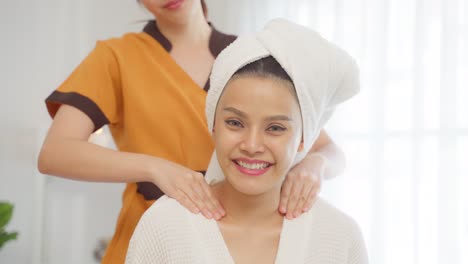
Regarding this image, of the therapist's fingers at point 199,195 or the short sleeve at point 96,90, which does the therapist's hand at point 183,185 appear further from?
the short sleeve at point 96,90

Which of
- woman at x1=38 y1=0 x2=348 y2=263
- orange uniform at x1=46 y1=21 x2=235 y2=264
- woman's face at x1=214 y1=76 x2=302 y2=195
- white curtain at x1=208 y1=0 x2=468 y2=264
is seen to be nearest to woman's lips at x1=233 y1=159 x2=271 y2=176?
woman's face at x1=214 y1=76 x2=302 y2=195

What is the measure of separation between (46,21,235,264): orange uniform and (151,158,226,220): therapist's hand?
0.63ft

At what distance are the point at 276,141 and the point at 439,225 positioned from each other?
1.71 m

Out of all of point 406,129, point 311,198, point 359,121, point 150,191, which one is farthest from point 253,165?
point 359,121

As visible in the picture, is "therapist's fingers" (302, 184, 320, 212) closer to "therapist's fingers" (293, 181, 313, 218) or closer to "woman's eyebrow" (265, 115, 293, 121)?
"therapist's fingers" (293, 181, 313, 218)

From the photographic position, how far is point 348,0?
296cm

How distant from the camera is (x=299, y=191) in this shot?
1305mm

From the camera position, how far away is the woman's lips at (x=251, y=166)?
1.16 meters

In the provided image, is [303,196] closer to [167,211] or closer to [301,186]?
[301,186]

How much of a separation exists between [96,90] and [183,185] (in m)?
0.34

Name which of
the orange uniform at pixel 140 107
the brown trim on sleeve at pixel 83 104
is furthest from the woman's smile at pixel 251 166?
the brown trim on sleeve at pixel 83 104

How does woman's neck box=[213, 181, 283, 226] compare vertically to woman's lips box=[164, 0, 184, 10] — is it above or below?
below

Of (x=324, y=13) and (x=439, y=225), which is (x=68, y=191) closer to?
(x=324, y=13)

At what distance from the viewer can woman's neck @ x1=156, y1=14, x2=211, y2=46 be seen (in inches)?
58.4
